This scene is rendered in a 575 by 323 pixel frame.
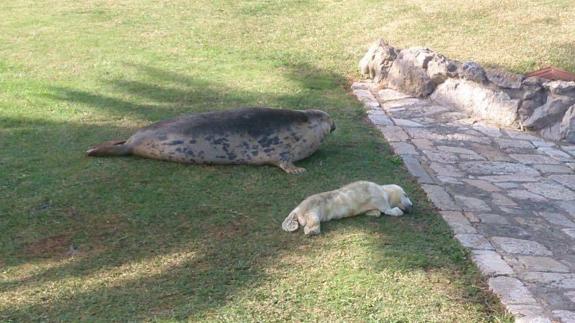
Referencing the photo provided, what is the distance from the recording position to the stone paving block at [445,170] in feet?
24.7

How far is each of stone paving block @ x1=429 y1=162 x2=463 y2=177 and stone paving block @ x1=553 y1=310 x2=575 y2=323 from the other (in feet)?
9.26

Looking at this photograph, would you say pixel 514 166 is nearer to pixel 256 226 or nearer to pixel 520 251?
pixel 520 251

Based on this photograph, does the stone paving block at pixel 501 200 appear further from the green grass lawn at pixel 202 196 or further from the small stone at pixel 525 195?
the green grass lawn at pixel 202 196

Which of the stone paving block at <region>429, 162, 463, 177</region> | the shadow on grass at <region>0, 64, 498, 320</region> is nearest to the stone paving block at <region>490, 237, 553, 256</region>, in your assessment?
the shadow on grass at <region>0, 64, 498, 320</region>

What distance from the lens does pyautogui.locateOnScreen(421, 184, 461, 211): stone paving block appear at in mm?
6516

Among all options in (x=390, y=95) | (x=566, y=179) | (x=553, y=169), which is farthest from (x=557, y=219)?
(x=390, y=95)

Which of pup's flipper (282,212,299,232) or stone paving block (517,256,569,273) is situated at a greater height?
pup's flipper (282,212,299,232)

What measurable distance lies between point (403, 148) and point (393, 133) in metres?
0.60

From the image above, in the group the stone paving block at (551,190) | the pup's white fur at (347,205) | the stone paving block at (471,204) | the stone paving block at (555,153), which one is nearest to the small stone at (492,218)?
the stone paving block at (471,204)

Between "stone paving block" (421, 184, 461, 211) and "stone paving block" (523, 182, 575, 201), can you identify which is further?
"stone paving block" (523, 182, 575, 201)

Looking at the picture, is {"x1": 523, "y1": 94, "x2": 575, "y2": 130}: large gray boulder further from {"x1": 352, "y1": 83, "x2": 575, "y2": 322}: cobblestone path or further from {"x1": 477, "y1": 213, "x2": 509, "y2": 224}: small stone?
{"x1": 477, "y1": 213, "x2": 509, "y2": 224}: small stone

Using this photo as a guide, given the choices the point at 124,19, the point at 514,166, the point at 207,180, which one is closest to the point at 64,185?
the point at 207,180

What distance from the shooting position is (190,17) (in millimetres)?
15258

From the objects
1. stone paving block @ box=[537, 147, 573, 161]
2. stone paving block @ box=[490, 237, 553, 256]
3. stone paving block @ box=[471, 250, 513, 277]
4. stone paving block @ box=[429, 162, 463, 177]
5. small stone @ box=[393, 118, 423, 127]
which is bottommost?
stone paving block @ box=[537, 147, 573, 161]
